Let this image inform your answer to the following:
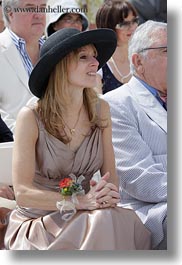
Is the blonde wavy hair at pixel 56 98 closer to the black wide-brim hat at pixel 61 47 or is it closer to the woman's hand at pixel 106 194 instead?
the black wide-brim hat at pixel 61 47

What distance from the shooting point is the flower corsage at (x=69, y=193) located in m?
2.96

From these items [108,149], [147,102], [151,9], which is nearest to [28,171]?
[108,149]

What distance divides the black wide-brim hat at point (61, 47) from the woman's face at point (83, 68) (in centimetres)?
5

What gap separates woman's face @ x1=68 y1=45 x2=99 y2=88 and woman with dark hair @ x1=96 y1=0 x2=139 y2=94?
10 centimetres

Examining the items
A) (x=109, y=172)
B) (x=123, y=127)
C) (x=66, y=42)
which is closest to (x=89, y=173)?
(x=109, y=172)

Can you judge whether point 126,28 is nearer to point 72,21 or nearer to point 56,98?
point 72,21

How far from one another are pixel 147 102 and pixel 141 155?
314 mm

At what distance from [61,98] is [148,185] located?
660 mm

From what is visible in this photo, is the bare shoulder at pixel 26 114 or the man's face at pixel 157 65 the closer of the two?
the bare shoulder at pixel 26 114

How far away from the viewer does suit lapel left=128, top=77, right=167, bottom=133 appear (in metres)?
3.23

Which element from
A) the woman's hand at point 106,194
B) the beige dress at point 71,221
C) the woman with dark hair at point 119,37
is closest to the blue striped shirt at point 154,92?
the woman with dark hair at point 119,37

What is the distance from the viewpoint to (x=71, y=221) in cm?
292

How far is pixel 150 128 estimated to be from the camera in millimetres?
3195

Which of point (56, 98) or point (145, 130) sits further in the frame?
point (145, 130)
